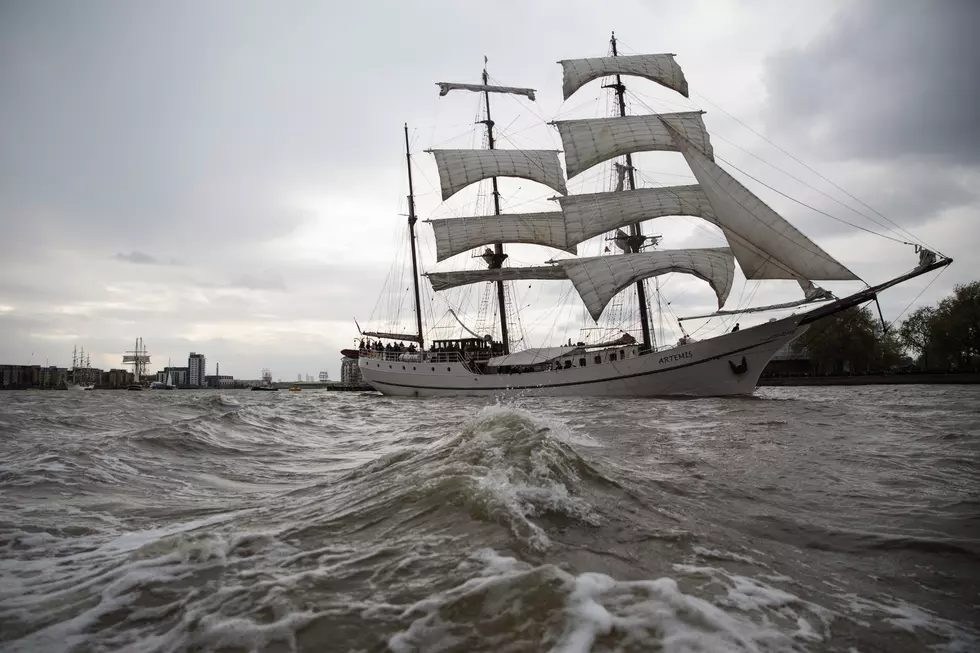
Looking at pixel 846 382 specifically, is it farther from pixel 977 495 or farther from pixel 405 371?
pixel 977 495

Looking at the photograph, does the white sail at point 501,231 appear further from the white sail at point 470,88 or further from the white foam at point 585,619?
the white foam at point 585,619

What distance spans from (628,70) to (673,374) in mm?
29877

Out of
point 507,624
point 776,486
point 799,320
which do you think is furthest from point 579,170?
point 507,624

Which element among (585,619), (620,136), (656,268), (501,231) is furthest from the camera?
(501,231)

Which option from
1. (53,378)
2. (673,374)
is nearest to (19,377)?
(53,378)

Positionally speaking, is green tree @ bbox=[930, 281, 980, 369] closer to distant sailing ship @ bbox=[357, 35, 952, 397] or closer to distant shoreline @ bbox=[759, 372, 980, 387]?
distant shoreline @ bbox=[759, 372, 980, 387]

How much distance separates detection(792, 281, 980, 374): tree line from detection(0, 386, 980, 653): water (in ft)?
182

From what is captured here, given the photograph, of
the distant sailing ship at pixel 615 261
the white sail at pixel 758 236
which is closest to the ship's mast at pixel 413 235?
the distant sailing ship at pixel 615 261

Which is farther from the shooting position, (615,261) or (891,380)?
(891,380)

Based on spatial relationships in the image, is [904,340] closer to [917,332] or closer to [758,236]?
[917,332]

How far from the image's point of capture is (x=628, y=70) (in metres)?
46.6

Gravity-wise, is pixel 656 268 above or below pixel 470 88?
below

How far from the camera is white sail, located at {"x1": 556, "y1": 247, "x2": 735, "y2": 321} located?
37.9m

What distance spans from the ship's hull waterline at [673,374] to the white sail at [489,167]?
21.4 meters
